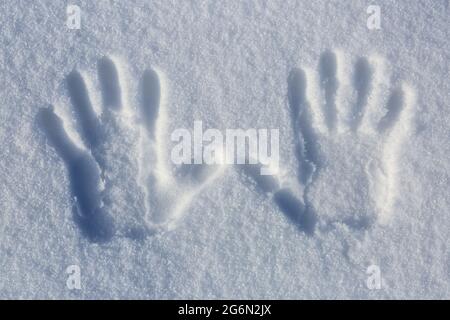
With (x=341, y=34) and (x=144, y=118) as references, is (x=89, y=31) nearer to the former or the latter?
(x=144, y=118)

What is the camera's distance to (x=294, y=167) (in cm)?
107

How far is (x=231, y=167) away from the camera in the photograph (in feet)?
3.51

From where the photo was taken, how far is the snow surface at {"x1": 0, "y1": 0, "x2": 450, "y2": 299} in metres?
1.04

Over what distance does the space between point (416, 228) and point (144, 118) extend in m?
0.49
